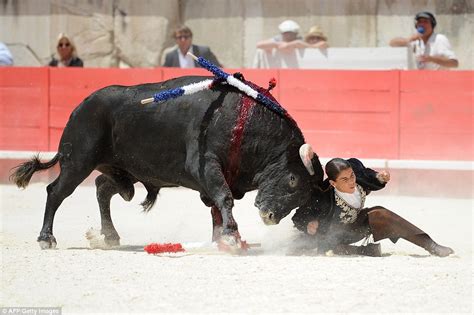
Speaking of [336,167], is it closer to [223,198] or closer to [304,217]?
[304,217]

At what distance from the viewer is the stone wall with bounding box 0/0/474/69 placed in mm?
13750

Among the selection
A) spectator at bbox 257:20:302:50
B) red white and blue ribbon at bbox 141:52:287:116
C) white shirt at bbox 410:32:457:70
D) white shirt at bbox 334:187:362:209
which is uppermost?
spectator at bbox 257:20:302:50

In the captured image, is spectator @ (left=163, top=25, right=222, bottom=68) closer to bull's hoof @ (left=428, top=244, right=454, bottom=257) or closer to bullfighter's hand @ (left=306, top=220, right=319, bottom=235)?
bullfighter's hand @ (left=306, top=220, right=319, bottom=235)

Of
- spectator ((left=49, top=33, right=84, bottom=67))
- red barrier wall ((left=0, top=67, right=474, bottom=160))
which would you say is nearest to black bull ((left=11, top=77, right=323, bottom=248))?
red barrier wall ((left=0, top=67, right=474, bottom=160))

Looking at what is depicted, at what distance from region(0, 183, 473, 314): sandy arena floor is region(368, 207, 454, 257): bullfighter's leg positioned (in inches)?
4.0

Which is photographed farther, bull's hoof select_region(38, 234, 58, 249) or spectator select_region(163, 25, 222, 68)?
spectator select_region(163, 25, 222, 68)

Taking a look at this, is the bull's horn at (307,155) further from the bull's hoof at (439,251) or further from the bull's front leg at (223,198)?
the bull's hoof at (439,251)

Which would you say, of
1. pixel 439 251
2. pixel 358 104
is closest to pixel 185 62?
pixel 358 104

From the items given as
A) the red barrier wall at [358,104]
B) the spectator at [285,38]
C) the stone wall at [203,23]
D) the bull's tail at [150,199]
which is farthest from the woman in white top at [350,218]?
the stone wall at [203,23]

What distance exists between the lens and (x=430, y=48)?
11234 millimetres

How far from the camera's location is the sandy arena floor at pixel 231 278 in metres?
5.10

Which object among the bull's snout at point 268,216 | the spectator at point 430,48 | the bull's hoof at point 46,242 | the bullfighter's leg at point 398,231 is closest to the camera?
the bullfighter's leg at point 398,231

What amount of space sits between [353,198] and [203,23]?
8.29 meters

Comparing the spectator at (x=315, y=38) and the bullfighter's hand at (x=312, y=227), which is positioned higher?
the spectator at (x=315, y=38)
